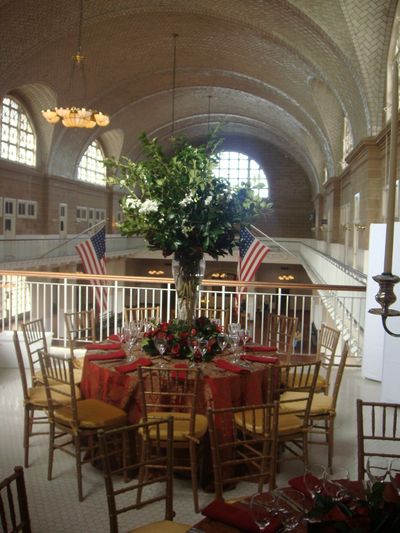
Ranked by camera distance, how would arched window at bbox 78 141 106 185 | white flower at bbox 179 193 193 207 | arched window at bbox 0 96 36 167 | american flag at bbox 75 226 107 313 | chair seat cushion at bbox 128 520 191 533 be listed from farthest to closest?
arched window at bbox 78 141 106 185 → arched window at bbox 0 96 36 167 → american flag at bbox 75 226 107 313 → white flower at bbox 179 193 193 207 → chair seat cushion at bbox 128 520 191 533

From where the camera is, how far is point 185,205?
4973 millimetres

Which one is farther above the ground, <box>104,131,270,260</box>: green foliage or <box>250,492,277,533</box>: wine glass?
<box>104,131,270,260</box>: green foliage

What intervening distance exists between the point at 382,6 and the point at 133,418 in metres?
9.84

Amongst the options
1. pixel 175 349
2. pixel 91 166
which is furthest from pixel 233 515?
pixel 91 166

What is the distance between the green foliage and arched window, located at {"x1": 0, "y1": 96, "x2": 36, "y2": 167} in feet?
53.4

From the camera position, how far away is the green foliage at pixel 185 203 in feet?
16.4

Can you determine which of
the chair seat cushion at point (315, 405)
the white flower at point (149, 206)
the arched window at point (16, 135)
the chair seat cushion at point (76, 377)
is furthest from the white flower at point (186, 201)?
the arched window at point (16, 135)

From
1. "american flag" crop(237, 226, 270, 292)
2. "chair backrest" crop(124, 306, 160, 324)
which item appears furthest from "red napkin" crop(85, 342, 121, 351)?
"american flag" crop(237, 226, 270, 292)

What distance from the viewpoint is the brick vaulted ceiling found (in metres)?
13.0

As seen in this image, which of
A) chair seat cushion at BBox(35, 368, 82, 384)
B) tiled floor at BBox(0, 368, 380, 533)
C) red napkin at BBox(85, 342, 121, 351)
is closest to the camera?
tiled floor at BBox(0, 368, 380, 533)

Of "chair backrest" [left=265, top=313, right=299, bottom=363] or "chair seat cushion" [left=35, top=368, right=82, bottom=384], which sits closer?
"chair seat cushion" [left=35, top=368, right=82, bottom=384]

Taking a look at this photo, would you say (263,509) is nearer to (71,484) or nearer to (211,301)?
(71,484)

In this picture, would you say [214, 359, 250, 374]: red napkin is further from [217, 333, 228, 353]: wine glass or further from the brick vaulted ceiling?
the brick vaulted ceiling

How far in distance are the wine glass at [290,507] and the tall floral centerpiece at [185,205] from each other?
107 inches
